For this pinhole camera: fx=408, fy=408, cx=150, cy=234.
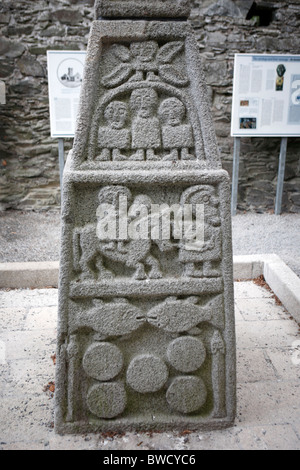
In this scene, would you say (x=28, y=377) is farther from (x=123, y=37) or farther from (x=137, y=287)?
(x=123, y=37)

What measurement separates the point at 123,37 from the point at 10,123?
13.1 feet

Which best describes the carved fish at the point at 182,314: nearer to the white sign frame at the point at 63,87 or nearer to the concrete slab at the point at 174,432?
the concrete slab at the point at 174,432

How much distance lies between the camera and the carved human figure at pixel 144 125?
1758 millimetres

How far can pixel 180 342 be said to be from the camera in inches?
72.7

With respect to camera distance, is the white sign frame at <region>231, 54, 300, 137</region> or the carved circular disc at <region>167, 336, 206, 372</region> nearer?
the carved circular disc at <region>167, 336, 206, 372</region>

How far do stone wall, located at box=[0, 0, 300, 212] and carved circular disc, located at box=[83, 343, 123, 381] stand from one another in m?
4.04

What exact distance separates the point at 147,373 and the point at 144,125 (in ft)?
3.62

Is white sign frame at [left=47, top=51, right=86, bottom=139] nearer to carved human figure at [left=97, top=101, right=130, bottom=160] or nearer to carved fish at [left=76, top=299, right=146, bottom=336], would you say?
carved human figure at [left=97, top=101, right=130, bottom=160]

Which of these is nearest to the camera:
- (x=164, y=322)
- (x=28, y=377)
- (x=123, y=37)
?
(x=123, y=37)

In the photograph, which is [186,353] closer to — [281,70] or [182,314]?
[182,314]

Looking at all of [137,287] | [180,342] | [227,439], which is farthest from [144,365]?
[227,439]

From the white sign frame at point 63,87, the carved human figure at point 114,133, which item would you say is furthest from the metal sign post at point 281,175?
the carved human figure at point 114,133

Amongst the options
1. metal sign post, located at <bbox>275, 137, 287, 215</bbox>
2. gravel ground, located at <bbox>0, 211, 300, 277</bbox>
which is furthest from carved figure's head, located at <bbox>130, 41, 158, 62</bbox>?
metal sign post, located at <bbox>275, 137, 287, 215</bbox>

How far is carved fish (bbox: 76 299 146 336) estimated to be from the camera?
1790mm
